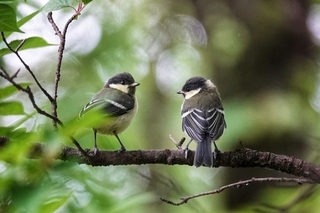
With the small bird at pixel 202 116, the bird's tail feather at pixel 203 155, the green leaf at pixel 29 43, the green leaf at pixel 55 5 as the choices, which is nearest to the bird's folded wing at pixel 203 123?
the small bird at pixel 202 116

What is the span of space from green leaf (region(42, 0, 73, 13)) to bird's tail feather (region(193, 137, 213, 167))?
91cm

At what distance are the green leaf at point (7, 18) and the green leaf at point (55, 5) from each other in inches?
3.9

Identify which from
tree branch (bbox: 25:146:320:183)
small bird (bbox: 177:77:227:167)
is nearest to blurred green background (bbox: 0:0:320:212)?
small bird (bbox: 177:77:227:167)

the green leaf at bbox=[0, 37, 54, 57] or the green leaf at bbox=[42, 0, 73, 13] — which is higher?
the green leaf at bbox=[42, 0, 73, 13]

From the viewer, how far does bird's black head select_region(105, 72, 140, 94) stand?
2938mm

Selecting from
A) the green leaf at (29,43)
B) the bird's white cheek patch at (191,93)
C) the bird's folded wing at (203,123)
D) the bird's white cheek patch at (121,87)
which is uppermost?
the bird's white cheek patch at (191,93)

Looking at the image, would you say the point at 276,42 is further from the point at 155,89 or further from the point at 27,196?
the point at 27,196

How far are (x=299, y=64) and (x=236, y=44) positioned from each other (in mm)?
579

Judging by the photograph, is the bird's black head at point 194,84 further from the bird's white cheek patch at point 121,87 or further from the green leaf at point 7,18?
the green leaf at point 7,18

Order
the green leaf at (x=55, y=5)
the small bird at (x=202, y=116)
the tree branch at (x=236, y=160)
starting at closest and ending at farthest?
the green leaf at (x=55, y=5)
the tree branch at (x=236, y=160)
the small bird at (x=202, y=116)

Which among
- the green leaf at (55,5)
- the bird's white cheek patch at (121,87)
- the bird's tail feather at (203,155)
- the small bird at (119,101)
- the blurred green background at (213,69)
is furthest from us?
the blurred green background at (213,69)

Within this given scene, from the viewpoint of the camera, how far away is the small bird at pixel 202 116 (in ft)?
8.27

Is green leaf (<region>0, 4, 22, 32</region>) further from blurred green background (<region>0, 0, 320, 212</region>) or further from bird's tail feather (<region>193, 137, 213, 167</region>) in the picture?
blurred green background (<region>0, 0, 320, 212</region>)

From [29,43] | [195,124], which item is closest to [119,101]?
[195,124]
